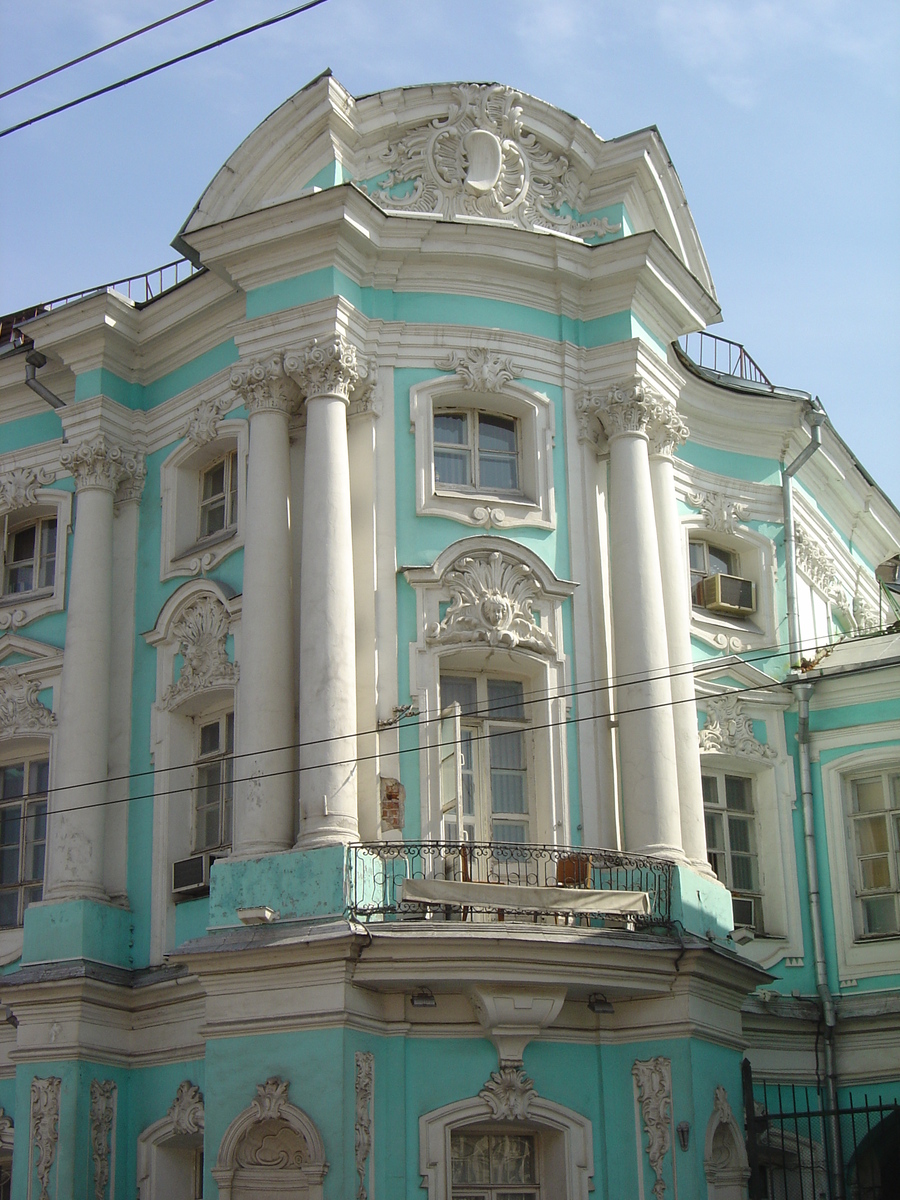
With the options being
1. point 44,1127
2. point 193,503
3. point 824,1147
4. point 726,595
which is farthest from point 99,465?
point 824,1147

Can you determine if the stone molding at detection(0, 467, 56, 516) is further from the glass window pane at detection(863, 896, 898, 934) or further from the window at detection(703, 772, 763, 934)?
the glass window pane at detection(863, 896, 898, 934)

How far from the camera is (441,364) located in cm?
1667

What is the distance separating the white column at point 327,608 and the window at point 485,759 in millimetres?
1066

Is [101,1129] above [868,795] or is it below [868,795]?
below

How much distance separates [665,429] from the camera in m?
17.3

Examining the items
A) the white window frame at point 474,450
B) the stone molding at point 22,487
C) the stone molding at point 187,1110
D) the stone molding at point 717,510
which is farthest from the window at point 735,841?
the stone molding at point 22,487

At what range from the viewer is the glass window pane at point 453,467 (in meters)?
16.8

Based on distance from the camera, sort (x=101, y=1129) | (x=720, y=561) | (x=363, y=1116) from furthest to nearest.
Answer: (x=720, y=561)
(x=101, y=1129)
(x=363, y=1116)

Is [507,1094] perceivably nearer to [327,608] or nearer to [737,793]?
[327,608]

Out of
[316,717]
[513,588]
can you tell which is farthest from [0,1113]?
[513,588]

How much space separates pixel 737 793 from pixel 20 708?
8.16 m

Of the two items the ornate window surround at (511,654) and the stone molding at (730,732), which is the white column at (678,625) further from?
the ornate window surround at (511,654)

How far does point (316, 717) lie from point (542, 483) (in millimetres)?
3606

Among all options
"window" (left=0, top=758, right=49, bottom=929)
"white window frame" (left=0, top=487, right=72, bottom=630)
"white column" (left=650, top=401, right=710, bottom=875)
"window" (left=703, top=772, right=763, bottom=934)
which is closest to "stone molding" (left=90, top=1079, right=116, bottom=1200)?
"window" (left=0, top=758, right=49, bottom=929)
